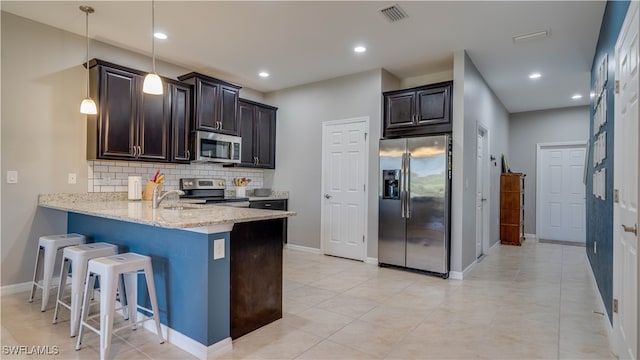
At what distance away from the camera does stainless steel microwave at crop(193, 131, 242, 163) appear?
4.66m

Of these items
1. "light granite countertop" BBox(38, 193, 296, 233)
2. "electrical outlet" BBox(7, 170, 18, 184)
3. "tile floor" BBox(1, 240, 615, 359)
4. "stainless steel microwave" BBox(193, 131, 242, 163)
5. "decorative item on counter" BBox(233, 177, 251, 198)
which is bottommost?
"tile floor" BBox(1, 240, 615, 359)

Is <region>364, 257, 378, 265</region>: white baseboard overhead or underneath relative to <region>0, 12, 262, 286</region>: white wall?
underneath

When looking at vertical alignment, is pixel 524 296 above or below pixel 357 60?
below

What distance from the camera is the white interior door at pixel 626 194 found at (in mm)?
1814

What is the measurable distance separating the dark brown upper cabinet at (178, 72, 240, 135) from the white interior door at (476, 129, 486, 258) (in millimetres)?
3677

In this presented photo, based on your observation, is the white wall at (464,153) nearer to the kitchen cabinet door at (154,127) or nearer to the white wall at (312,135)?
the white wall at (312,135)

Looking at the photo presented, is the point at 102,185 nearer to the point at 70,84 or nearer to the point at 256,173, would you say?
the point at 70,84

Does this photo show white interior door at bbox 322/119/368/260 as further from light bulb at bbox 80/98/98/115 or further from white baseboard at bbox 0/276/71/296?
white baseboard at bbox 0/276/71/296

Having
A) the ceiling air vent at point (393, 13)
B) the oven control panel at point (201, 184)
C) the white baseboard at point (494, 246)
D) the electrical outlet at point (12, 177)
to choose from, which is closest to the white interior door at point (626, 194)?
the ceiling air vent at point (393, 13)

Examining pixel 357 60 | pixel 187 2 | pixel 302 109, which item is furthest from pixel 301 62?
pixel 187 2

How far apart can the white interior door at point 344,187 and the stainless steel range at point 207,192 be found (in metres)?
1.33

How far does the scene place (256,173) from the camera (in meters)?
6.21

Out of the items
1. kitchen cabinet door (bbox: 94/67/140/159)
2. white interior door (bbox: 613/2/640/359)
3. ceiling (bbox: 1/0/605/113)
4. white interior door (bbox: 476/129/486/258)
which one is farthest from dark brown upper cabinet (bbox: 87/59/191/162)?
white interior door (bbox: 613/2/640/359)

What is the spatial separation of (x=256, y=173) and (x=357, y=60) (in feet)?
9.03
